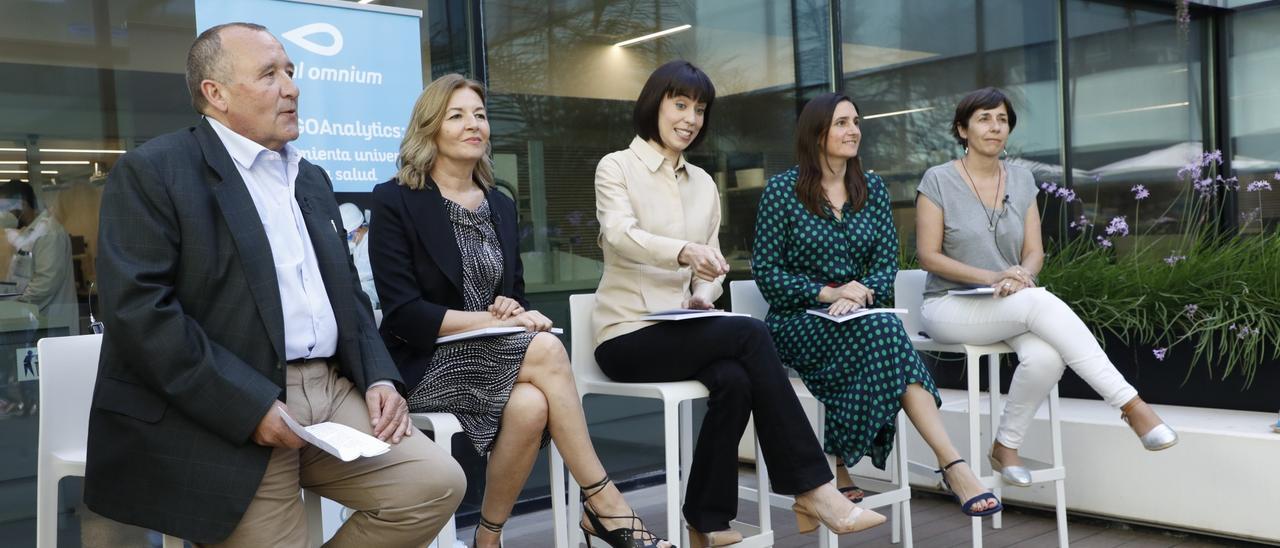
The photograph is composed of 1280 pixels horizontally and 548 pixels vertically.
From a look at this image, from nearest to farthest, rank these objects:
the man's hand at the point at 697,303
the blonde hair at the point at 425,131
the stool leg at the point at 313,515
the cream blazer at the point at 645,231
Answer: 1. the stool leg at the point at 313,515
2. the blonde hair at the point at 425,131
3. the cream blazer at the point at 645,231
4. the man's hand at the point at 697,303

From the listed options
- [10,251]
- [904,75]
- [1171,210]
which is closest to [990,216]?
[904,75]

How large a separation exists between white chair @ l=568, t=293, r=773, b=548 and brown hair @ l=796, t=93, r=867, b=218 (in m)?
0.75

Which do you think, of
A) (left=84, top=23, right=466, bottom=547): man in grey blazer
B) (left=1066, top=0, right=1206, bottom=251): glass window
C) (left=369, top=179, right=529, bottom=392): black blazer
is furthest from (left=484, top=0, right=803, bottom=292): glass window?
(left=1066, top=0, right=1206, bottom=251): glass window

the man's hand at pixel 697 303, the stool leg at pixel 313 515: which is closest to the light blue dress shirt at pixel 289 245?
the stool leg at pixel 313 515

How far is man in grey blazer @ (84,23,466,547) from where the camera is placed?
189cm

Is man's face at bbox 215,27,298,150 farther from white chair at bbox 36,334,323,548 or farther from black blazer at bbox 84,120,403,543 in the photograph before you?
white chair at bbox 36,334,323,548

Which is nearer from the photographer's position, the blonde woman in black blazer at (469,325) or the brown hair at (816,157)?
the blonde woman in black blazer at (469,325)

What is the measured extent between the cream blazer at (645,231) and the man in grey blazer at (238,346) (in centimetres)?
78

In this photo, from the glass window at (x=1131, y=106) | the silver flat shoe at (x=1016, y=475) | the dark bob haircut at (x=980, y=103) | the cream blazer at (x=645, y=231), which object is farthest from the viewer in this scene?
the glass window at (x=1131, y=106)

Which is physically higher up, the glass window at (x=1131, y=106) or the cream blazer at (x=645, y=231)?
the glass window at (x=1131, y=106)

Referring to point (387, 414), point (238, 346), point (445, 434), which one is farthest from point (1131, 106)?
point (238, 346)

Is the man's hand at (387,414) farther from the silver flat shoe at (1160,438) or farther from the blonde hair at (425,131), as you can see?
the silver flat shoe at (1160,438)

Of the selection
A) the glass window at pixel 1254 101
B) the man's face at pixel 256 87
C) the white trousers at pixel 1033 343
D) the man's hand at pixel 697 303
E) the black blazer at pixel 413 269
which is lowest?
the white trousers at pixel 1033 343

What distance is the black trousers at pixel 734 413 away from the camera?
2.69m
